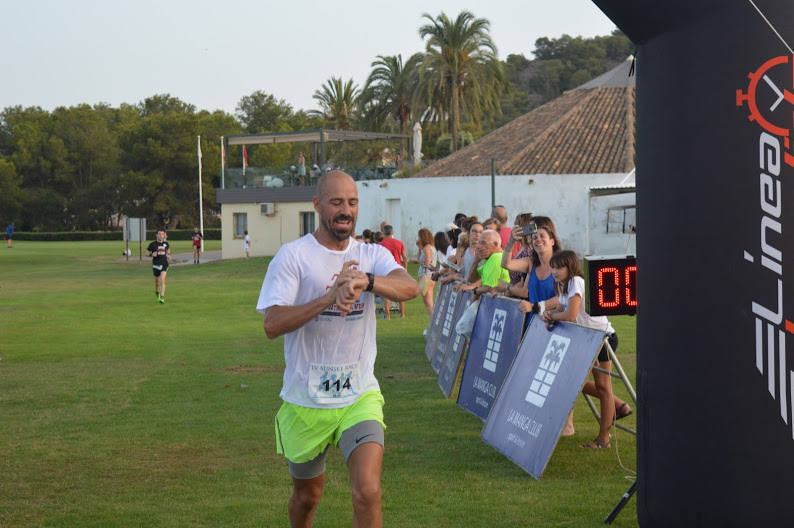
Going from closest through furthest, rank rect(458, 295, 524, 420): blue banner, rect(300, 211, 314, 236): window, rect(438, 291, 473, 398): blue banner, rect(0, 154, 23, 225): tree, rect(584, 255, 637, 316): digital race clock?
rect(584, 255, 637, 316): digital race clock
rect(458, 295, 524, 420): blue banner
rect(438, 291, 473, 398): blue banner
rect(300, 211, 314, 236): window
rect(0, 154, 23, 225): tree

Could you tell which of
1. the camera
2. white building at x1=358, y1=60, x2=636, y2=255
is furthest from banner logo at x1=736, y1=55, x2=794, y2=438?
white building at x1=358, y1=60, x2=636, y2=255

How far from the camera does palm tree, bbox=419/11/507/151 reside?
59844 mm

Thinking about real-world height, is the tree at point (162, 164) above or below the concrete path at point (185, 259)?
above

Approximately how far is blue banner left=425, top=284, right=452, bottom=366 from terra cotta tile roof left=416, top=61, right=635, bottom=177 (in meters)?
27.3

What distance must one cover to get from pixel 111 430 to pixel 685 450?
6.58 metres

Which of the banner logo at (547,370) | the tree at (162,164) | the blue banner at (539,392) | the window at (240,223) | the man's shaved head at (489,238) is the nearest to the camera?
the blue banner at (539,392)

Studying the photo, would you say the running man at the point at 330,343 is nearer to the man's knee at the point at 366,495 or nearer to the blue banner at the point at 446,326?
the man's knee at the point at 366,495

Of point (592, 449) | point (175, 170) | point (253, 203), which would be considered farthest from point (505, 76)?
point (592, 449)

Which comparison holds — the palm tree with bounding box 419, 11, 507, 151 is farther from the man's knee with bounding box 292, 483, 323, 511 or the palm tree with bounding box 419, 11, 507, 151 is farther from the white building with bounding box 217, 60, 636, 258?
the man's knee with bounding box 292, 483, 323, 511

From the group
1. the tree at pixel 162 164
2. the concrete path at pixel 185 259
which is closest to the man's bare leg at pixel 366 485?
the concrete path at pixel 185 259

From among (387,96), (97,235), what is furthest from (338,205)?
(97,235)

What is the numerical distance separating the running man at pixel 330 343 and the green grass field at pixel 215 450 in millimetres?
1540

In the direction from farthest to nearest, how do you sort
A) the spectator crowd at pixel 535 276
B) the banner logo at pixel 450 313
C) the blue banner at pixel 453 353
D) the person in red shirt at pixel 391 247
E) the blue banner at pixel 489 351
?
the person in red shirt at pixel 391 247, the banner logo at pixel 450 313, the blue banner at pixel 453 353, the blue banner at pixel 489 351, the spectator crowd at pixel 535 276

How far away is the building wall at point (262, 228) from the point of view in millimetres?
56156
